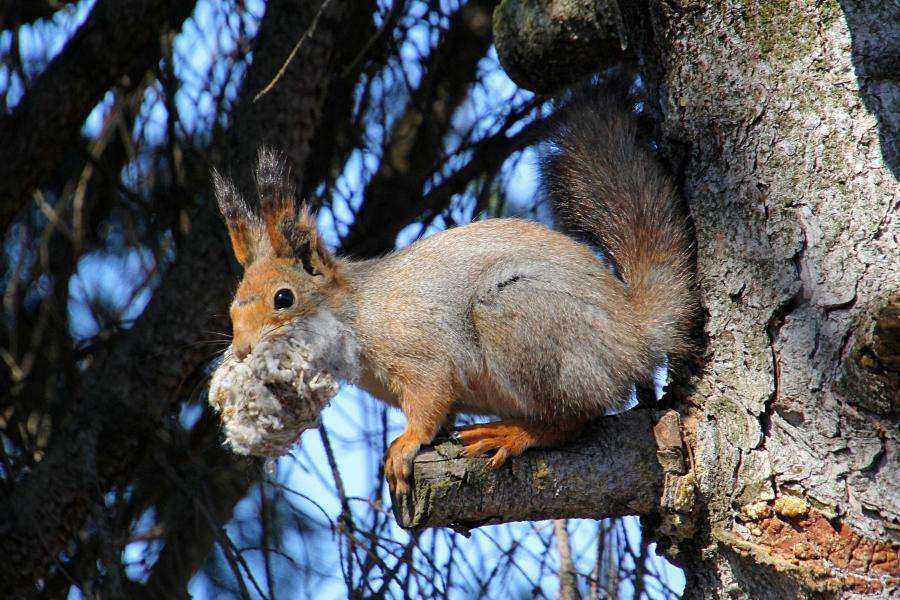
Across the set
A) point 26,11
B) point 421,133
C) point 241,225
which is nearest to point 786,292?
point 241,225

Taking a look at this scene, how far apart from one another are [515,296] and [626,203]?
0.75ft

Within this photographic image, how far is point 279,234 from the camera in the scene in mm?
1589

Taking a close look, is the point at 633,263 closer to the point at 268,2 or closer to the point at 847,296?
the point at 847,296

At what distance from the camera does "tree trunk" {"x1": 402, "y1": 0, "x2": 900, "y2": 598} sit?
1.10 meters

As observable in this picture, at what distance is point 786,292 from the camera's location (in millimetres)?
1181

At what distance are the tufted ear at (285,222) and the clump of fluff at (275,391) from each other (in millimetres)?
226

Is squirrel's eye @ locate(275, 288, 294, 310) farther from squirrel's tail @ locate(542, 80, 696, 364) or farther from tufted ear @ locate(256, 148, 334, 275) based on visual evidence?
squirrel's tail @ locate(542, 80, 696, 364)

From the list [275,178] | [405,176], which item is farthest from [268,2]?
[275,178]

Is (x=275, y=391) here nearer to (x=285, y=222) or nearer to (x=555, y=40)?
(x=285, y=222)

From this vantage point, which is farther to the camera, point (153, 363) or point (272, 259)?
point (153, 363)

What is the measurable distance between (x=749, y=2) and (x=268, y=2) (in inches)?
55.0

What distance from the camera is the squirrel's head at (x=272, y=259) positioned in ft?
4.97

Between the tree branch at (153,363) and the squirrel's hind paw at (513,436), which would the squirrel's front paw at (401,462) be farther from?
the tree branch at (153,363)

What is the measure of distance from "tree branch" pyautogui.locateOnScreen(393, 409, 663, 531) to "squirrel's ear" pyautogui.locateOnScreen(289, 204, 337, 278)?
1.59 ft
